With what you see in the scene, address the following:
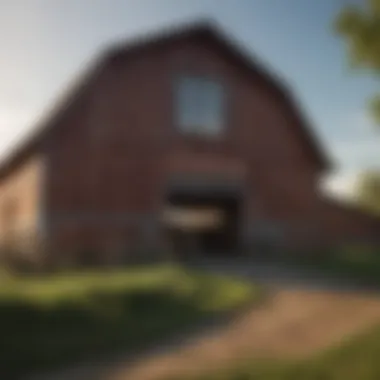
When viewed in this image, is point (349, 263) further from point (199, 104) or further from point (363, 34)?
point (199, 104)

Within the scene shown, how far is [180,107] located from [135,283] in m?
2.85

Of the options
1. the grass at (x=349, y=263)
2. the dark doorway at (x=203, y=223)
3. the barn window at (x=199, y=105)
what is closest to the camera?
the grass at (x=349, y=263)

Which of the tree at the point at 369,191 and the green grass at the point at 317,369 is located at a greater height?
the tree at the point at 369,191

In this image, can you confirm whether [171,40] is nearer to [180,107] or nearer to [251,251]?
[180,107]

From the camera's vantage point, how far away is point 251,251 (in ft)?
22.9

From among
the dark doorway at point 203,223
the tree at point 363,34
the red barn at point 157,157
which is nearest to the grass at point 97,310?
the dark doorway at point 203,223

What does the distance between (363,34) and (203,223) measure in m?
4.14

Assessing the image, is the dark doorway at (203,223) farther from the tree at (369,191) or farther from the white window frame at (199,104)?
the tree at (369,191)

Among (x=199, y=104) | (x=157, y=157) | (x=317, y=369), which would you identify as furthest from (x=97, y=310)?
(x=199, y=104)

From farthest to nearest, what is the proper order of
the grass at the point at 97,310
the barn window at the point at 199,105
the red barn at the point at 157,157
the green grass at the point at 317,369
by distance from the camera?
the barn window at the point at 199,105
the red barn at the point at 157,157
the grass at the point at 97,310
the green grass at the point at 317,369

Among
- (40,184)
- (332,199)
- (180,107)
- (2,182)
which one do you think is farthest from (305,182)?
(2,182)

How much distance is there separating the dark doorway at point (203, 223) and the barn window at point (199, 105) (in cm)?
81

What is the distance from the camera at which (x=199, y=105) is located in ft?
23.8

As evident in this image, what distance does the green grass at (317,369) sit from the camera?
9.36ft
